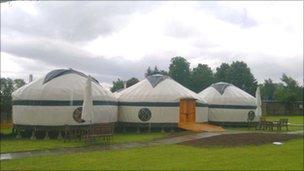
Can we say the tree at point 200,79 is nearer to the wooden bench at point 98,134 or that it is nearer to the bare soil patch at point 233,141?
the bare soil patch at point 233,141

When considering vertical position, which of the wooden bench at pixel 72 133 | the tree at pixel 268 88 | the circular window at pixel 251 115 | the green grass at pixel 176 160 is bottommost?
the green grass at pixel 176 160

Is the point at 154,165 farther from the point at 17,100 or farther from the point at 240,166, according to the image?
the point at 17,100

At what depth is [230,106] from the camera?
31.5 metres

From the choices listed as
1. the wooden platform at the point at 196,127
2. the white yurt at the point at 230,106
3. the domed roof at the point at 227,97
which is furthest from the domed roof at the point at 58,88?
the domed roof at the point at 227,97

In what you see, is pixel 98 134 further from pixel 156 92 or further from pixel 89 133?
pixel 156 92

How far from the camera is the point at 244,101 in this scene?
104 ft

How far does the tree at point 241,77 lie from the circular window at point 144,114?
42.3 m

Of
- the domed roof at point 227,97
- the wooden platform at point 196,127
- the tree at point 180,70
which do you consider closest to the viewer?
the wooden platform at point 196,127

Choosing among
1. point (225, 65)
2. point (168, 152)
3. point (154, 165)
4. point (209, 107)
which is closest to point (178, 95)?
point (209, 107)

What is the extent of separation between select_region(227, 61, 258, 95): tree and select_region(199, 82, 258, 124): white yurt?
117ft

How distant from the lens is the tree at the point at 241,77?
67.7m

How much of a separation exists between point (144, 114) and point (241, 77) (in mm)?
43079

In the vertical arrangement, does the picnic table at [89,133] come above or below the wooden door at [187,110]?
below

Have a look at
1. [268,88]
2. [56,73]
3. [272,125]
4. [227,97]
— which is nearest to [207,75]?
[268,88]
